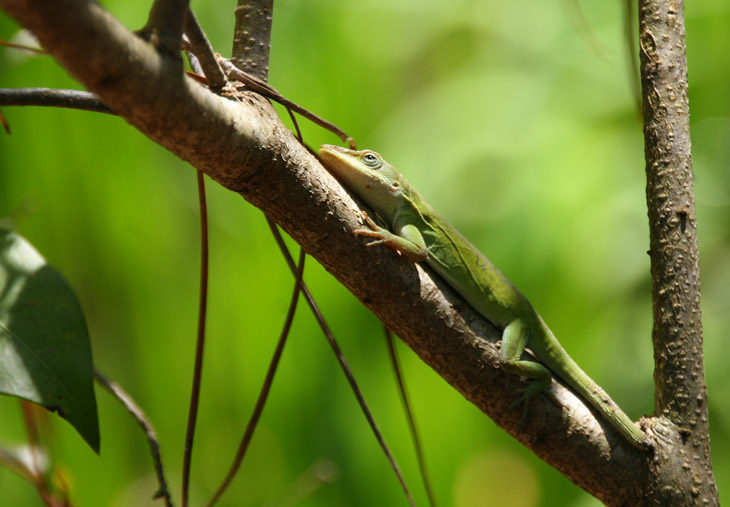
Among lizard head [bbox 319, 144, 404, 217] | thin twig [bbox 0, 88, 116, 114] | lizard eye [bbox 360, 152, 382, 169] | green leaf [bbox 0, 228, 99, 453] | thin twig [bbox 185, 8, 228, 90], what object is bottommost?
green leaf [bbox 0, 228, 99, 453]

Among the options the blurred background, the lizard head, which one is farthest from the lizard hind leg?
the blurred background

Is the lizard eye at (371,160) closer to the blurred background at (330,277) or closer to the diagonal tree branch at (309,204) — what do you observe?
the diagonal tree branch at (309,204)

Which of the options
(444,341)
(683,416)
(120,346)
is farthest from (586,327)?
(120,346)

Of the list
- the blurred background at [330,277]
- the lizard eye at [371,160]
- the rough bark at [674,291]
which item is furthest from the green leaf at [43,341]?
the blurred background at [330,277]

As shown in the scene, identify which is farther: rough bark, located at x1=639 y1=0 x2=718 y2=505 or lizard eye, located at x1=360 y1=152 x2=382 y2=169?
lizard eye, located at x1=360 y1=152 x2=382 y2=169

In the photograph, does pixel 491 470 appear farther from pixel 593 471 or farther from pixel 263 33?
pixel 263 33

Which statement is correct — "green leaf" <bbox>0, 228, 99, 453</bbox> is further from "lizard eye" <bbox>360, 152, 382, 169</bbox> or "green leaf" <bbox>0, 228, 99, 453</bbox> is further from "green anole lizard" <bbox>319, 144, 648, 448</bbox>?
"lizard eye" <bbox>360, 152, 382, 169</bbox>
